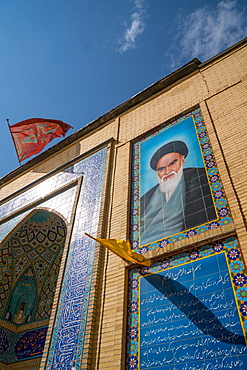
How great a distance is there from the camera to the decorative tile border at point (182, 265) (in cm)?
267

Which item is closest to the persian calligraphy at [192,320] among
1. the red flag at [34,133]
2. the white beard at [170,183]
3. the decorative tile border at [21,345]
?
the white beard at [170,183]

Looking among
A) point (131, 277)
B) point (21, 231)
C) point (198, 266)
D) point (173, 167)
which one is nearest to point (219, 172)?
point (173, 167)

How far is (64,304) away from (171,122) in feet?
10.2

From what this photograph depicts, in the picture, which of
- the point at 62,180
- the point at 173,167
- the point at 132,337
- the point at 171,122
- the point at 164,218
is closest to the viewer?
the point at 132,337

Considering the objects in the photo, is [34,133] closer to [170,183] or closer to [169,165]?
[169,165]

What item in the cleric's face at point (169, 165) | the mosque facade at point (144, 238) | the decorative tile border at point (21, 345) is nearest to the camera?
the mosque facade at point (144, 238)

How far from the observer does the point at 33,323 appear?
6.49 m

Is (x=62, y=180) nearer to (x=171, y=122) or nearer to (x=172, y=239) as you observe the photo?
(x=171, y=122)

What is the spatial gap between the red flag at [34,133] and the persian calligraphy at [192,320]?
18.0 feet

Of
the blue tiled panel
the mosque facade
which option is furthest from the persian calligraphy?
the blue tiled panel

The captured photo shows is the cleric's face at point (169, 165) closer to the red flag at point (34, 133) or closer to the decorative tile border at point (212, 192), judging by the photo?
the decorative tile border at point (212, 192)

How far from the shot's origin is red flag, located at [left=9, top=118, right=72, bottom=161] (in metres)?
7.83

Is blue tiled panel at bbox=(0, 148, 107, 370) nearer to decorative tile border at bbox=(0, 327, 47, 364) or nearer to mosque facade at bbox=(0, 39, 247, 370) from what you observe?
mosque facade at bbox=(0, 39, 247, 370)

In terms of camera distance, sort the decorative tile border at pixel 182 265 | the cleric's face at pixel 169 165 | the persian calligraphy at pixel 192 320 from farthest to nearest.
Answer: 1. the cleric's face at pixel 169 165
2. the decorative tile border at pixel 182 265
3. the persian calligraphy at pixel 192 320
